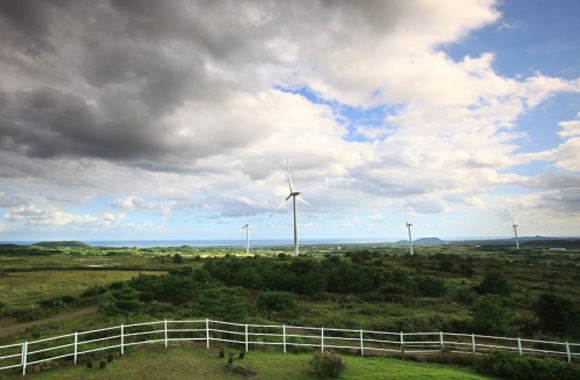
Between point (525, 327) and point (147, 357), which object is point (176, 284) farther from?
point (525, 327)

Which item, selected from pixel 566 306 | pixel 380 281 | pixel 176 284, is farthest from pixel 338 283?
pixel 566 306

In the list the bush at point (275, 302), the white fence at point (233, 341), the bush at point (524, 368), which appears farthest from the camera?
the bush at point (275, 302)

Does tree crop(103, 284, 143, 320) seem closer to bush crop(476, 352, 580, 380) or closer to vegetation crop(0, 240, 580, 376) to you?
vegetation crop(0, 240, 580, 376)

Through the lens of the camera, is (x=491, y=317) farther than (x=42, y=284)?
No

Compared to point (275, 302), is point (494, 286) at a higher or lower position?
lower

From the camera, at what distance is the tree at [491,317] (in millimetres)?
31297

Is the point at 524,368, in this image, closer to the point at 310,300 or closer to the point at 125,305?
the point at 125,305

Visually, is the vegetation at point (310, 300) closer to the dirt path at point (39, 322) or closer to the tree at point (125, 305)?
the tree at point (125, 305)

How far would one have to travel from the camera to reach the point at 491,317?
31656 millimetres

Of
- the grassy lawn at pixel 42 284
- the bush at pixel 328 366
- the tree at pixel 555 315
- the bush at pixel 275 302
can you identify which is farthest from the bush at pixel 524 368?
the grassy lawn at pixel 42 284

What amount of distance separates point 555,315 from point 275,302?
25.7 metres

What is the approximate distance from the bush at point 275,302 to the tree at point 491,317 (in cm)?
1819

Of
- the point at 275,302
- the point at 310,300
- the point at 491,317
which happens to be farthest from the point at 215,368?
the point at 310,300

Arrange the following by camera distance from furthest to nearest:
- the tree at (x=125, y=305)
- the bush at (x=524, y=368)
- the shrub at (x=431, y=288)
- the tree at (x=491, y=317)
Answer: the shrub at (x=431, y=288)
the tree at (x=125, y=305)
the tree at (x=491, y=317)
the bush at (x=524, y=368)
